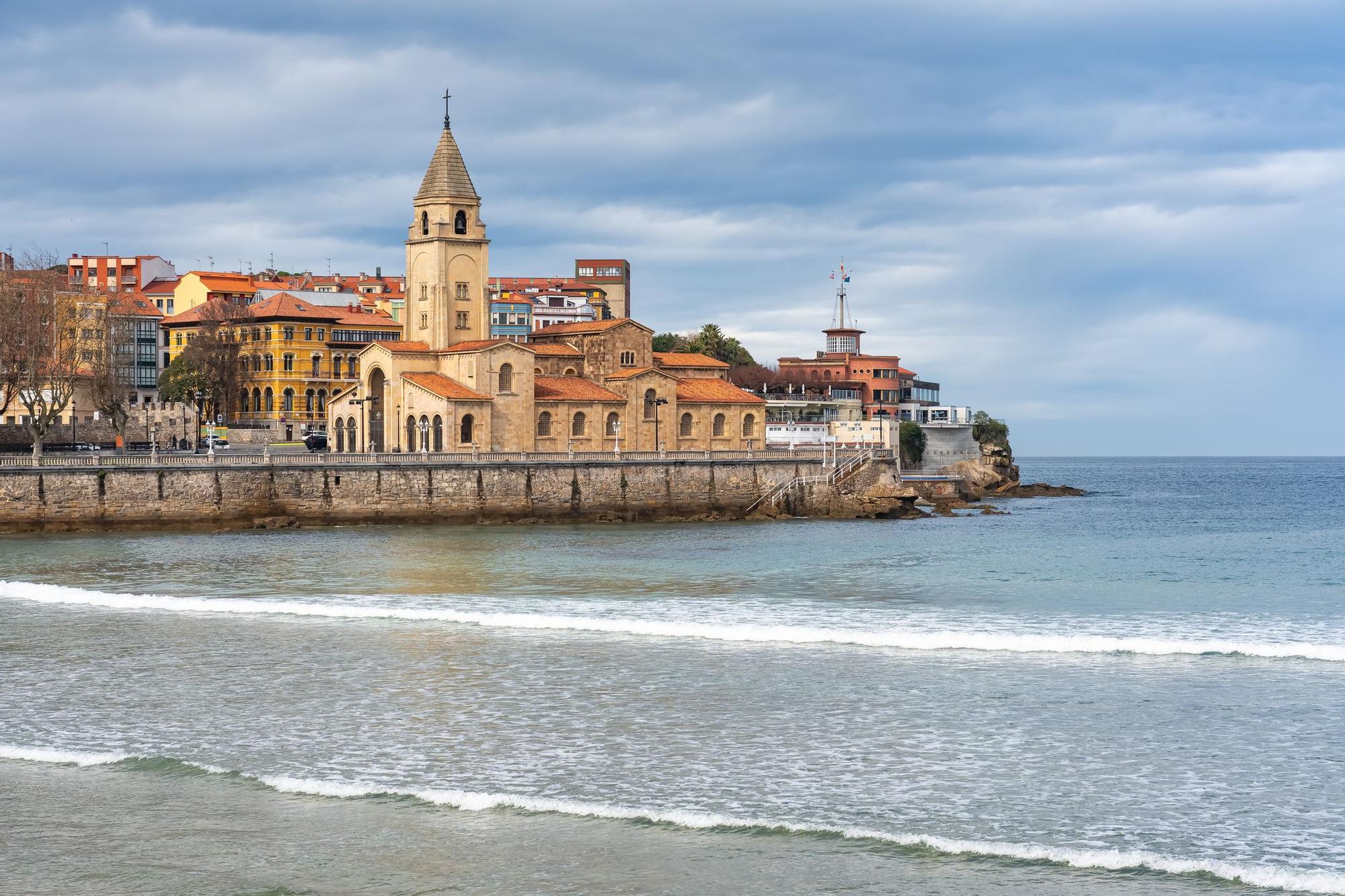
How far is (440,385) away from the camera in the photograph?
63875 mm

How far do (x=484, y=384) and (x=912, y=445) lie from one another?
38.8 meters

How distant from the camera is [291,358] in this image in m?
88.8

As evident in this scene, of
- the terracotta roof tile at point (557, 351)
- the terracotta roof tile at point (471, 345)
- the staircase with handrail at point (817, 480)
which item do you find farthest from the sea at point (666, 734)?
the terracotta roof tile at point (557, 351)

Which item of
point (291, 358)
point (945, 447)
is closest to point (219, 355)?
point (291, 358)

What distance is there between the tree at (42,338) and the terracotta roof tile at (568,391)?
811 inches

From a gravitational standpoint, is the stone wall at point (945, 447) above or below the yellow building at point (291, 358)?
below

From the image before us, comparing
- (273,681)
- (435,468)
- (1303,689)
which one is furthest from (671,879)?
(435,468)

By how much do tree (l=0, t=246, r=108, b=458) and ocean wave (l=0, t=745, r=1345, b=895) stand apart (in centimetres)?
4405

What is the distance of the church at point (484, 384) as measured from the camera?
63.9m

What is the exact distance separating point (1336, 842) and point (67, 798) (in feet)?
40.2

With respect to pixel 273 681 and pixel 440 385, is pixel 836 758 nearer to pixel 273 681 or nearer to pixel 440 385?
pixel 273 681

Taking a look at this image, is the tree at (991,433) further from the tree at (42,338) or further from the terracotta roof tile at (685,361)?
the tree at (42,338)

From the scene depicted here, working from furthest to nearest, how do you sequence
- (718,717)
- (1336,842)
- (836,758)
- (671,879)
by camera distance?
1. (718,717)
2. (836,758)
3. (1336,842)
4. (671,879)

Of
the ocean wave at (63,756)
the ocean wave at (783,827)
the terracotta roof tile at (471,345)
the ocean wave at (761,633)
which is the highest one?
the terracotta roof tile at (471,345)
